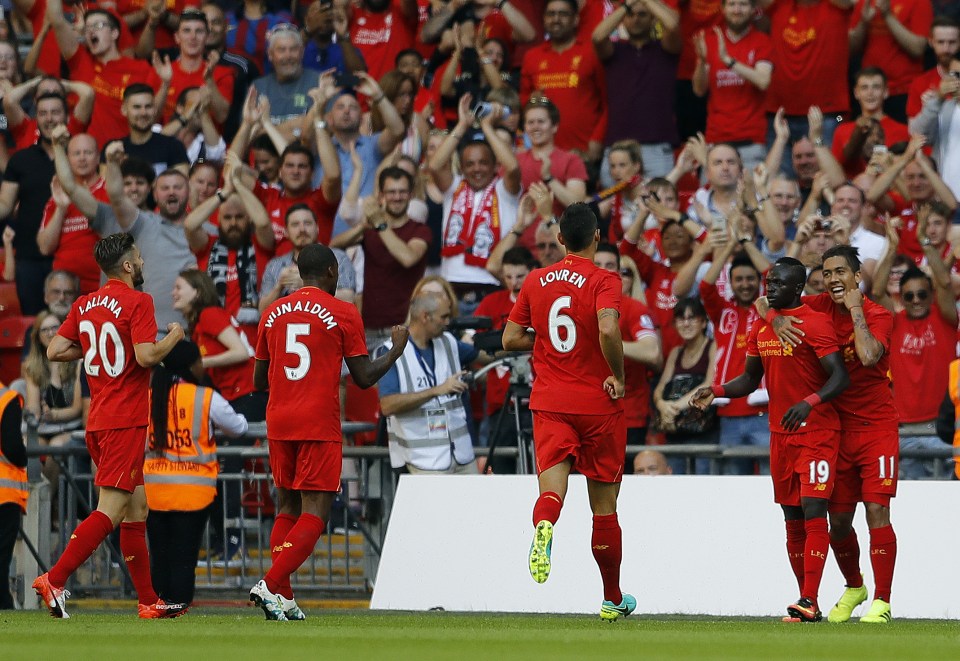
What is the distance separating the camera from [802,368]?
10.2 metres

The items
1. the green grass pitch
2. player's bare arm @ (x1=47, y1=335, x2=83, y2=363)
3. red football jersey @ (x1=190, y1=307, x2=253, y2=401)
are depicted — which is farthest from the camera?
red football jersey @ (x1=190, y1=307, x2=253, y2=401)

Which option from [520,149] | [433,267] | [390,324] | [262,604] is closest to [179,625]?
[262,604]

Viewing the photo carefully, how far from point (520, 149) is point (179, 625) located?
8140 mm

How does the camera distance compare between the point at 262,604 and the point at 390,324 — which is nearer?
the point at 262,604

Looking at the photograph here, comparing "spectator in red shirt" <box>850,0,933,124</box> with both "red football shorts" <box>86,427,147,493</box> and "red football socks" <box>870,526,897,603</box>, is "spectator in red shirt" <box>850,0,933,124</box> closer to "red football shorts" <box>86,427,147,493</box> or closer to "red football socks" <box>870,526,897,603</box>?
"red football socks" <box>870,526,897,603</box>

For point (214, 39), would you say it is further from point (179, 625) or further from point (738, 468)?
point (179, 625)

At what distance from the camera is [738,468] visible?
12.8 metres

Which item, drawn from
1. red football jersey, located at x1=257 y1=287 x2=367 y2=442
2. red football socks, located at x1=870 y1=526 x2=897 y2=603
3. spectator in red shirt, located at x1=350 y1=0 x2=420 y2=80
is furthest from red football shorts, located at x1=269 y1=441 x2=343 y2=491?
spectator in red shirt, located at x1=350 y1=0 x2=420 y2=80

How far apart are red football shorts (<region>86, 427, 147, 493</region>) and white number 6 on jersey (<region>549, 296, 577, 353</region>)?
278 centimetres

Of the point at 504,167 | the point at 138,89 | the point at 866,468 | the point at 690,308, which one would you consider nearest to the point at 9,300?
the point at 138,89

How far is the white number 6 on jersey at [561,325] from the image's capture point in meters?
9.51

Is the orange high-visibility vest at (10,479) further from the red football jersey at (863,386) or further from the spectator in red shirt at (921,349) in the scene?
the spectator in red shirt at (921,349)

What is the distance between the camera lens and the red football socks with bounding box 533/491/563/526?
9.14m

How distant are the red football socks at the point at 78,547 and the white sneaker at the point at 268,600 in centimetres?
110
